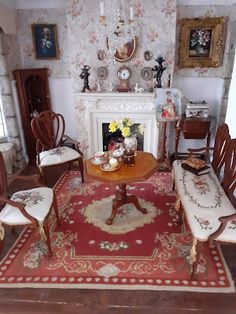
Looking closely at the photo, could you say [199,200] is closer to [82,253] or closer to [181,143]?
[82,253]

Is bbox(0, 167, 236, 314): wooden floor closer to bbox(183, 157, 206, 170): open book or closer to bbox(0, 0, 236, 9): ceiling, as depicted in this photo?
bbox(183, 157, 206, 170): open book

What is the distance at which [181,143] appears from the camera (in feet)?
16.2

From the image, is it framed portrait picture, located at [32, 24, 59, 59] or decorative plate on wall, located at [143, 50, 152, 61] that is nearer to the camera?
decorative plate on wall, located at [143, 50, 152, 61]

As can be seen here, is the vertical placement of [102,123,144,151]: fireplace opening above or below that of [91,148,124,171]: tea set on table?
below

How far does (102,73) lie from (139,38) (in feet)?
2.64

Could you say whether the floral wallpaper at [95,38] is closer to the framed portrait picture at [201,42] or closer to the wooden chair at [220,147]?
the framed portrait picture at [201,42]

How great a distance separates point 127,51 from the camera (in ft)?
13.5

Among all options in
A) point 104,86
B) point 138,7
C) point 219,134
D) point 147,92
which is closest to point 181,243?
point 219,134

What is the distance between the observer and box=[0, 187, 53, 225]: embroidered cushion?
234 cm

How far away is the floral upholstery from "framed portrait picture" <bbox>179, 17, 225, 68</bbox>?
2.19 meters

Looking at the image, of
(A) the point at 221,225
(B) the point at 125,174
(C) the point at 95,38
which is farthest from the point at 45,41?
(A) the point at 221,225

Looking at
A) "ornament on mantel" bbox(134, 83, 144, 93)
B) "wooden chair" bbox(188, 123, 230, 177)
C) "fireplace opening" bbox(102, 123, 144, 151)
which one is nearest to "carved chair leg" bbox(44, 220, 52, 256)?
"wooden chair" bbox(188, 123, 230, 177)

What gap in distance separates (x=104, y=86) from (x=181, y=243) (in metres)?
2.87

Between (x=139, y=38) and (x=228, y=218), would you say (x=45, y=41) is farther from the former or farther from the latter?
(x=228, y=218)
